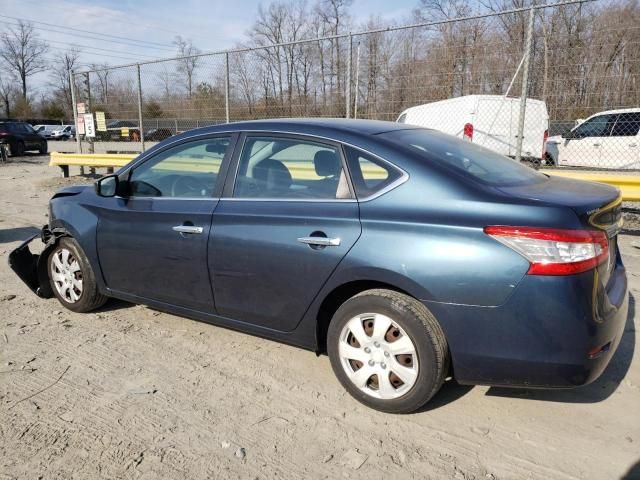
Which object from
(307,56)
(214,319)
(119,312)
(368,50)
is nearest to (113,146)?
(307,56)

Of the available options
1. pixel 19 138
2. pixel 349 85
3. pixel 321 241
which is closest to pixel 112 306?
pixel 321 241

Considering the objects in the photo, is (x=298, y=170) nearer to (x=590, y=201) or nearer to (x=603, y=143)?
(x=590, y=201)

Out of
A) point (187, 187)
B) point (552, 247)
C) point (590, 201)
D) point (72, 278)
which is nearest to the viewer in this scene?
point (552, 247)

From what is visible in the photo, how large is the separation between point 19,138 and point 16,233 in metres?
19.0

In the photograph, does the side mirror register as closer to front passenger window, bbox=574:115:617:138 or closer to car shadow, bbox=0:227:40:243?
car shadow, bbox=0:227:40:243

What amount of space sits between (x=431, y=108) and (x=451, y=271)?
664cm

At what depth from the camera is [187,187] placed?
11.8ft

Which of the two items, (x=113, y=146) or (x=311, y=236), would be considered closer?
(x=311, y=236)

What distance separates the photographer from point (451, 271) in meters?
2.42

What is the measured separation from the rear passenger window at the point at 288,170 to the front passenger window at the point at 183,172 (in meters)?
0.24

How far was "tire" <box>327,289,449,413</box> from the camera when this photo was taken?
255 cm

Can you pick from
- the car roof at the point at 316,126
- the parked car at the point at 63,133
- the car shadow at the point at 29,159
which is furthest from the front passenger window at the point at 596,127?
the parked car at the point at 63,133

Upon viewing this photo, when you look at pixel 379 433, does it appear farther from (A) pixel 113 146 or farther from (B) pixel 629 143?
(A) pixel 113 146

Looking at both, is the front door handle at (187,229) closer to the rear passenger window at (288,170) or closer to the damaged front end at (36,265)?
the rear passenger window at (288,170)
